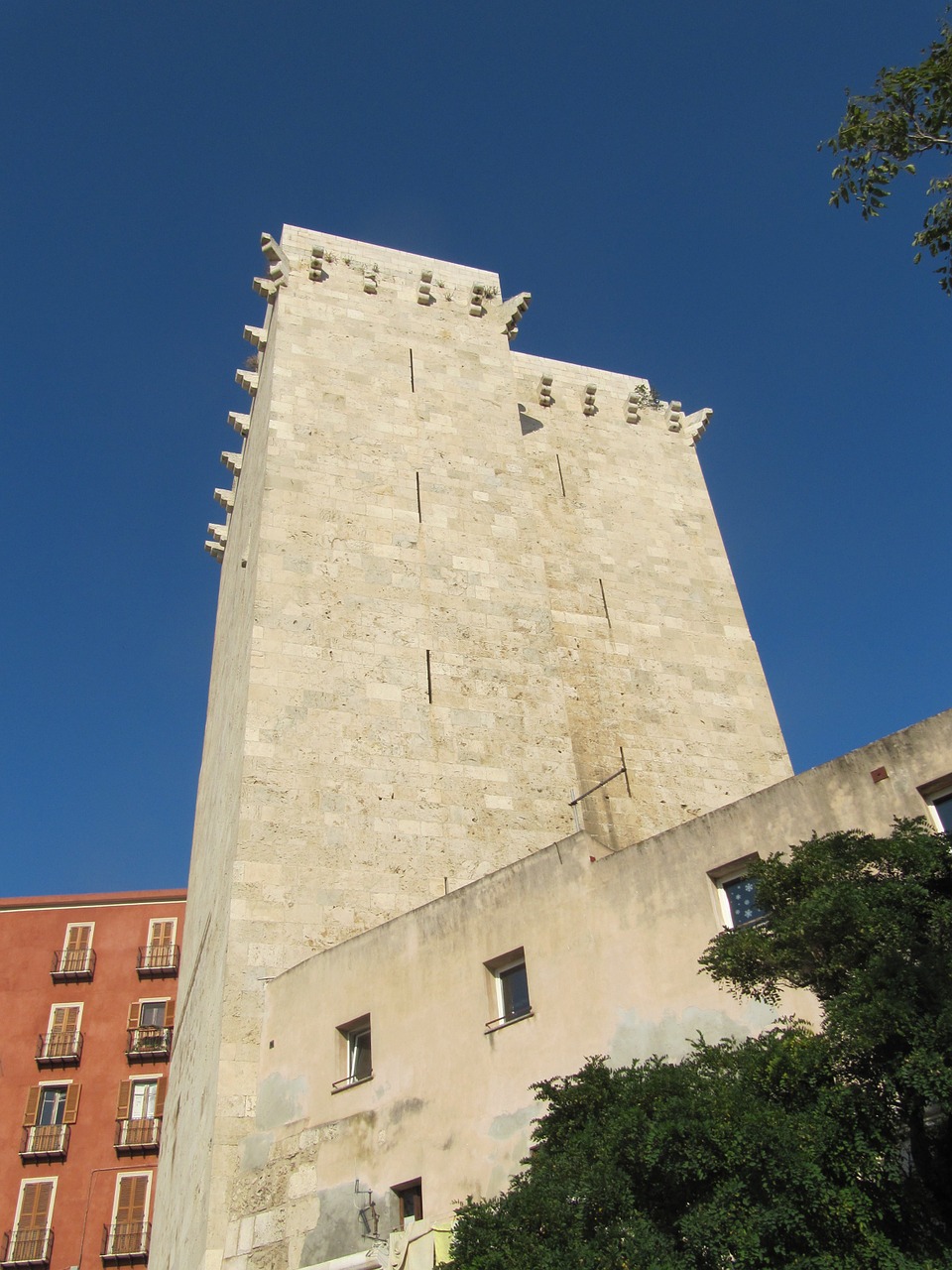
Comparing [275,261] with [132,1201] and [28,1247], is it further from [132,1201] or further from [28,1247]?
[28,1247]

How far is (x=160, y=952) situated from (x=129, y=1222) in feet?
20.4

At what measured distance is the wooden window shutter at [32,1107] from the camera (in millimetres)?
26625

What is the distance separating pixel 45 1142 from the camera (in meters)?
26.2

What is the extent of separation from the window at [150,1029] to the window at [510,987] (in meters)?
18.8

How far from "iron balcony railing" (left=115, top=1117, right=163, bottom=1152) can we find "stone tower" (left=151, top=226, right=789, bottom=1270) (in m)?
10.5

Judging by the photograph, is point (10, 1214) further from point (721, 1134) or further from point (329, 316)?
point (721, 1134)

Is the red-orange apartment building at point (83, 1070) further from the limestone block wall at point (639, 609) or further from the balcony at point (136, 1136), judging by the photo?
the limestone block wall at point (639, 609)

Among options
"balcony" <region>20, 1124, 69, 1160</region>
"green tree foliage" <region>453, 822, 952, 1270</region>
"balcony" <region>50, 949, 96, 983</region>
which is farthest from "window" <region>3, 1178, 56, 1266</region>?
"green tree foliage" <region>453, 822, 952, 1270</region>

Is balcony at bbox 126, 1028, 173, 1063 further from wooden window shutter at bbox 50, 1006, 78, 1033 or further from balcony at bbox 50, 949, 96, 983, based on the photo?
balcony at bbox 50, 949, 96, 983

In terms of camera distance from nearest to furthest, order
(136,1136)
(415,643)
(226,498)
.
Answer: (415,643), (226,498), (136,1136)

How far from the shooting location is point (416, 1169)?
10.7 meters

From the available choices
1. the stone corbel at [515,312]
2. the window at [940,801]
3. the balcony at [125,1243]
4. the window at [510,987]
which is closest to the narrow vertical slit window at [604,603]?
the stone corbel at [515,312]

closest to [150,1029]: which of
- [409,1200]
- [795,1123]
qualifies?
[409,1200]

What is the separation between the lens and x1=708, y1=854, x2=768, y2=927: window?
979 centimetres
